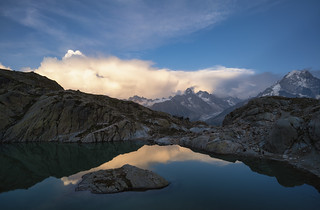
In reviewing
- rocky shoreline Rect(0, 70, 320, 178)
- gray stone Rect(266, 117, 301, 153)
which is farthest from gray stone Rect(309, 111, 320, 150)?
gray stone Rect(266, 117, 301, 153)

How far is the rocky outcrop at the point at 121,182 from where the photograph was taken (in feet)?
103

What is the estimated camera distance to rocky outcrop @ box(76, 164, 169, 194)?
103ft

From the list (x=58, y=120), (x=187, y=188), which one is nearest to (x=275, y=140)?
(x=187, y=188)

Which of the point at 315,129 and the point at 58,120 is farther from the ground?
the point at 58,120

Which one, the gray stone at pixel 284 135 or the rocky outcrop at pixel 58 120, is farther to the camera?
the rocky outcrop at pixel 58 120

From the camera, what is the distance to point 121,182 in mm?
32312

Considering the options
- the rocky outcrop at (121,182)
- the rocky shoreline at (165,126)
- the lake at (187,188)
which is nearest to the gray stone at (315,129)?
the rocky shoreline at (165,126)

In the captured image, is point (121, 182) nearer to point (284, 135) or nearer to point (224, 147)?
A: point (224, 147)

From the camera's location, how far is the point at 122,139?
352 ft

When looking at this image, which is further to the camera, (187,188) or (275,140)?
(275,140)

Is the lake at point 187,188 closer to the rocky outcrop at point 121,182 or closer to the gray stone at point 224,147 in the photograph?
the rocky outcrop at point 121,182

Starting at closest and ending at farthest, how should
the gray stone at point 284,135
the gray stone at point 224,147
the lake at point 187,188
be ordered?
the lake at point 187,188
the gray stone at point 284,135
the gray stone at point 224,147

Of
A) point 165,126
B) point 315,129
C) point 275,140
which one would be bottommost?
point 275,140

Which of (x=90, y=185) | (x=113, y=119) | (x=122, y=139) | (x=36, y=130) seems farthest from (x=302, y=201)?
(x=36, y=130)
